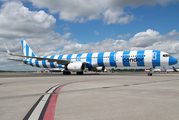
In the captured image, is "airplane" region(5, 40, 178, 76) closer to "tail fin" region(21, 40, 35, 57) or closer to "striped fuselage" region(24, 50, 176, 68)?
"striped fuselage" region(24, 50, 176, 68)

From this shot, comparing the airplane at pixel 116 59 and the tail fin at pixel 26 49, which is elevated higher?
the tail fin at pixel 26 49

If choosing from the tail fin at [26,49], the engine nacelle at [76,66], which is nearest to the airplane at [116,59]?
the engine nacelle at [76,66]

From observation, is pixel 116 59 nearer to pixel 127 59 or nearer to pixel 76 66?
pixel 127 59

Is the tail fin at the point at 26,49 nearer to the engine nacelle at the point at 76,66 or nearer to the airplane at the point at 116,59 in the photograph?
the airplane at the point at 116,59

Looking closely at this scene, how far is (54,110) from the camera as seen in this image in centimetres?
395

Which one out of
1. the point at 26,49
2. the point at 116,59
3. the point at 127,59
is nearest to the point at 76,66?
the point at 116,59

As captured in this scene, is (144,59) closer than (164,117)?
No

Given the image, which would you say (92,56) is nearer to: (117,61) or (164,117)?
(117,61)

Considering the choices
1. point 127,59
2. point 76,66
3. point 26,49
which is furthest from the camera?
point 26,49

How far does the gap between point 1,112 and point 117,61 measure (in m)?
22.4

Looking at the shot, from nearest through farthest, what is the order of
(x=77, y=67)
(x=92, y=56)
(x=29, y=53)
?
(x=77, y=67) < (x=92, y=56) < (x=29, y=53)

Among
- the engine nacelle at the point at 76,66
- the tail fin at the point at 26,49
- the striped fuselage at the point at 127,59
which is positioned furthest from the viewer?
the tail fin at the point at 26,49

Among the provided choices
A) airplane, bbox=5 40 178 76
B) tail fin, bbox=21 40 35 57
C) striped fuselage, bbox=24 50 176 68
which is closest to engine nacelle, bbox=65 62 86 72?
airplane, bbox=5 40 178 76

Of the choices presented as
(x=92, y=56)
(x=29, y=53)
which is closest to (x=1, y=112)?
(x=92, y=56)
